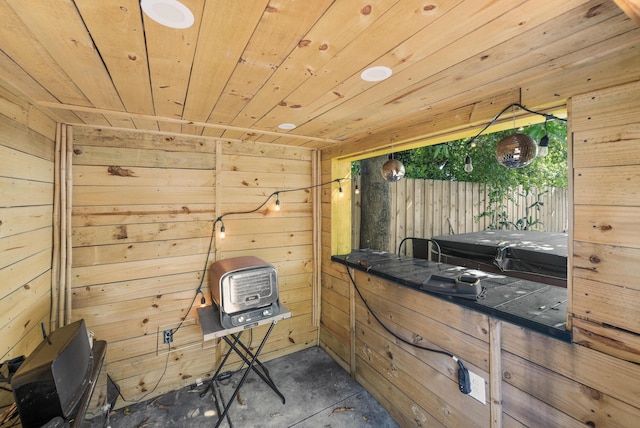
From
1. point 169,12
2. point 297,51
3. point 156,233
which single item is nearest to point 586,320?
point 297,51

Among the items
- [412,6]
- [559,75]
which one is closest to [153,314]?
[412,6]

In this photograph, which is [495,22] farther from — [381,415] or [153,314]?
[153,314]

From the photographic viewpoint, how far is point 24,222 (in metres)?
1.60

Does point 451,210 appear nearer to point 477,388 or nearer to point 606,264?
point 477,388

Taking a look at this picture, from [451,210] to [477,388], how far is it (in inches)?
161

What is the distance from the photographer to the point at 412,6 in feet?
2.73

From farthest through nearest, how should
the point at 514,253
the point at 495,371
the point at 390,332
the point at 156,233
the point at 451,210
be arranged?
the point at 451,210 < the point at 514,253 < the point at 156,233 < the point at 390,332 < the point at 495,371

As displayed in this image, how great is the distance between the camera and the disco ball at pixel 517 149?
4.87 ft

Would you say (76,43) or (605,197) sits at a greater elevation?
(76,43)

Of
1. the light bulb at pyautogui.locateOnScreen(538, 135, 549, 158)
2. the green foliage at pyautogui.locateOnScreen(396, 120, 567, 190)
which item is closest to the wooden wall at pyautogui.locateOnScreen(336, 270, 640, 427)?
the light bulb at pyautogui.locateOnScreen(538, 135, 549, 158)

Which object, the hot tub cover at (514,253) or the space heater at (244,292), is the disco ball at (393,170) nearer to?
the space heater at (244,292)

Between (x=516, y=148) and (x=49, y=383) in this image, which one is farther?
(x=516, y=148)

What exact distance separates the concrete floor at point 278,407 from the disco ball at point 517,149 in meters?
2.13

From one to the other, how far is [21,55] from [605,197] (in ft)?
8.15
